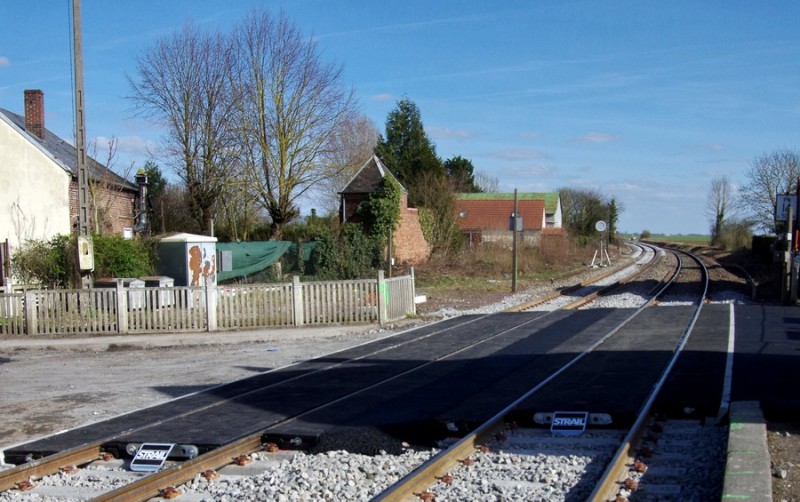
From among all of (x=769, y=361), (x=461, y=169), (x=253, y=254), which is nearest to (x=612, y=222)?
(x=461, y=169)

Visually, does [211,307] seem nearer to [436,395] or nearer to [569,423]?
[436,395]

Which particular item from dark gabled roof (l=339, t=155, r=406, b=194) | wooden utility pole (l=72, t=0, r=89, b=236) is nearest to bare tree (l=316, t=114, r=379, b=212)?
dark gabled roof (l=339, t=155, r=406, b=194)

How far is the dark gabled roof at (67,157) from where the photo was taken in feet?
103

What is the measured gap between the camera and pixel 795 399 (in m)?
9.32

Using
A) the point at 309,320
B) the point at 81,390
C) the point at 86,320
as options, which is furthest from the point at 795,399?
the point at 86,320

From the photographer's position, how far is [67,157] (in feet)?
109

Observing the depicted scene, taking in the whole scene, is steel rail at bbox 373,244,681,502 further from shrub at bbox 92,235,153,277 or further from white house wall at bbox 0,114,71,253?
white house wall at bbox 0,114,71,253

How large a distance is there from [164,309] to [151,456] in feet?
38.1

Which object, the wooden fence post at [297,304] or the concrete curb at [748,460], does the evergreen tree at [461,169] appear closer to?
the wooden fence post at [297,304]

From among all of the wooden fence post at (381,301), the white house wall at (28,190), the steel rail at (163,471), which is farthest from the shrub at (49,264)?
the steel rail at (163,471)

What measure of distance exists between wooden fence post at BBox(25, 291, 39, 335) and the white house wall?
10.3 m

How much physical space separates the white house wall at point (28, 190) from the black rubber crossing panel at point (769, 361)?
23.3 metres

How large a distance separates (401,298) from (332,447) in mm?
13491

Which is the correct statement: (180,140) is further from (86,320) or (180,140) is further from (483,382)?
(483,382)
